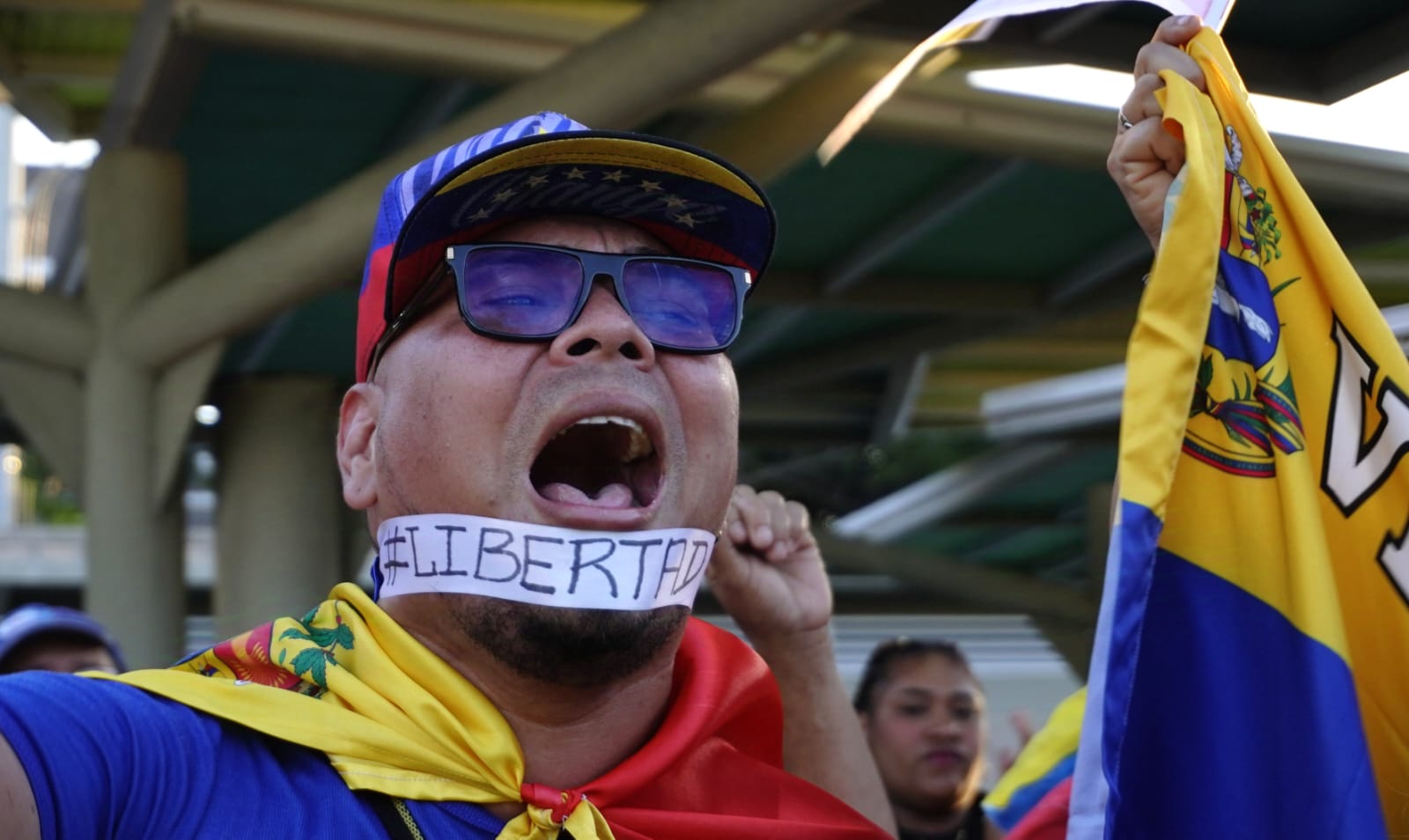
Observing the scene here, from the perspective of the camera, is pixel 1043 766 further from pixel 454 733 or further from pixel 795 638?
pixel 454 733

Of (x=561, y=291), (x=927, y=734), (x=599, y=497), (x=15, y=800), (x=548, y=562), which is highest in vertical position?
(x=561, y=291)

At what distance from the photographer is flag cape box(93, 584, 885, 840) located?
1.99m

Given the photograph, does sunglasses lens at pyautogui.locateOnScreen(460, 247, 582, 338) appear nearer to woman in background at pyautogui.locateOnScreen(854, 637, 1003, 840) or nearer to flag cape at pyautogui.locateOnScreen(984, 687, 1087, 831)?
flag cape at pyautogui.locateOnScreen(984, 687, 1087, 831)

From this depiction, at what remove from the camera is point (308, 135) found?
268 inches

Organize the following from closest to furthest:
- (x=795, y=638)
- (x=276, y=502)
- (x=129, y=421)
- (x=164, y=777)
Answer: (x=164, y=777)
(x=795, y=638)
(x=129, y=421)
(x=276, y=502)

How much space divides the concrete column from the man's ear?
5.55 meters

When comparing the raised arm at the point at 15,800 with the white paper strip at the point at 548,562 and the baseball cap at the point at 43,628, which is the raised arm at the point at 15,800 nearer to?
the white paper strip at the point at 548,562

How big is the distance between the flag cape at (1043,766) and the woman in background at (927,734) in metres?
0.96

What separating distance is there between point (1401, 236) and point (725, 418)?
591 centimetres

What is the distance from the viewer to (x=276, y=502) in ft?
26.9

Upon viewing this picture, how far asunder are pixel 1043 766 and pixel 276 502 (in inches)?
205

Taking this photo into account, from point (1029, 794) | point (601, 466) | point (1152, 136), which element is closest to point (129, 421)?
point (1029, 794)

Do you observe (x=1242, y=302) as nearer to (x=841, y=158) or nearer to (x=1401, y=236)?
(x=841, y=158)

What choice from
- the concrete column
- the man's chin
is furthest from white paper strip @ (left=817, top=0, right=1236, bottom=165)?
the concrete column
